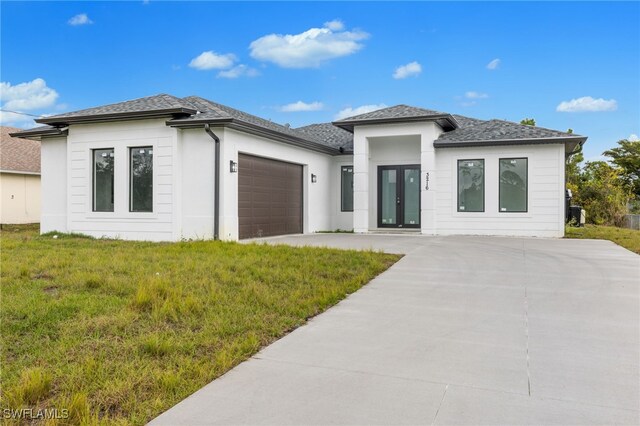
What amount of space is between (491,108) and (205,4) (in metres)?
16.7

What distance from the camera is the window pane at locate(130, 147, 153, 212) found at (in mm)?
12422

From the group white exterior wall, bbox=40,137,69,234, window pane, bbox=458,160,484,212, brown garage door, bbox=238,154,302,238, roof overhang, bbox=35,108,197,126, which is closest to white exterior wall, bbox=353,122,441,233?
window pane, bbox=458,160,484,212

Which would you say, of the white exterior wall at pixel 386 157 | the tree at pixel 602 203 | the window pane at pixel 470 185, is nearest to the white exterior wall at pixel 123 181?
the white exterior wall at pixel 386 157

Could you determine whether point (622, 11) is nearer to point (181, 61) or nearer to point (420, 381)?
point (420, 381)

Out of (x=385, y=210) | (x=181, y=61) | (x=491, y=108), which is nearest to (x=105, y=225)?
(x=385, y=210)

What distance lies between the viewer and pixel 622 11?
13.6 m

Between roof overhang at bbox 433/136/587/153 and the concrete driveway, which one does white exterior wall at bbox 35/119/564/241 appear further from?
the concrete driveway

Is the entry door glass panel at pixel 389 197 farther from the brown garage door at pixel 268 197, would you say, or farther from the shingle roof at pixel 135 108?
the shingle roof at pixel 135 108

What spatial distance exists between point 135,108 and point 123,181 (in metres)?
2.03

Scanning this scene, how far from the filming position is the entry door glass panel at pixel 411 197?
52.9 feet

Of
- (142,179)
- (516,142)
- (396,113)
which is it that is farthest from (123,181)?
(516,142)

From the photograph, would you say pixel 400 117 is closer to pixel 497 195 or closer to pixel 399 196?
pixel 399 196

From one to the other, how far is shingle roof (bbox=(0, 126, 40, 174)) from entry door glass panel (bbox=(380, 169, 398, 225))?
16.5 meters

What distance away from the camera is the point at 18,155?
2202 cm
